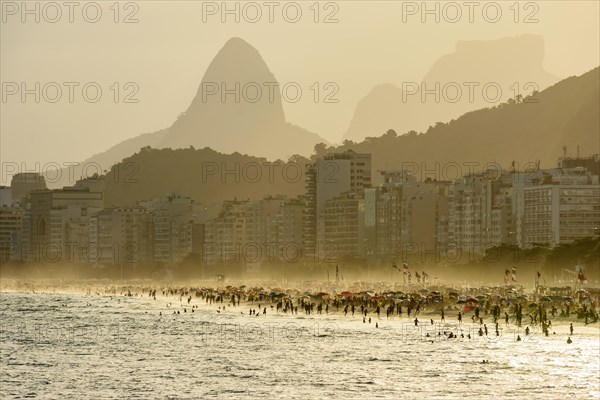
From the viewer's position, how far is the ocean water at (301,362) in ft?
257

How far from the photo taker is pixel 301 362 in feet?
318

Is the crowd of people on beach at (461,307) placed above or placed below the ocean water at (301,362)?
above

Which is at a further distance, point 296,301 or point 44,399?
point 296,301

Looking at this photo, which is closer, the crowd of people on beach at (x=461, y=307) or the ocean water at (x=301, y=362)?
the ocean water at (x=301, y=362)

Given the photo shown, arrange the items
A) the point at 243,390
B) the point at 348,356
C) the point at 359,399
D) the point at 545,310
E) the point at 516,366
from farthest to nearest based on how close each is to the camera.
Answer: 1. the point at 545,310
2. the point at 348,356
3. the point at 516,366
4. the point at 243,390
5. the point at 359,399

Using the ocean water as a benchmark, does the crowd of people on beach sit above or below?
above

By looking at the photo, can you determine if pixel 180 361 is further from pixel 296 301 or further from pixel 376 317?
pixel 296 301

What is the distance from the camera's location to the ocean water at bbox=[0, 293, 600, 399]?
257 ft

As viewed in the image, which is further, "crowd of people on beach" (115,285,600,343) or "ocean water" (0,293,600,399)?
"crowd of people on beach" (115,285,600,343)

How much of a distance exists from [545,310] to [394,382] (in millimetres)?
46504

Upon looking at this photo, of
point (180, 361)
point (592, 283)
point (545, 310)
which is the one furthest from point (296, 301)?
point (180, 361)

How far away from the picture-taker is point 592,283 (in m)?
172

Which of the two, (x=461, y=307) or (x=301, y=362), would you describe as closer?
(x=301, y=362)

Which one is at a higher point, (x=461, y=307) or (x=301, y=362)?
(x=461, y=307)
